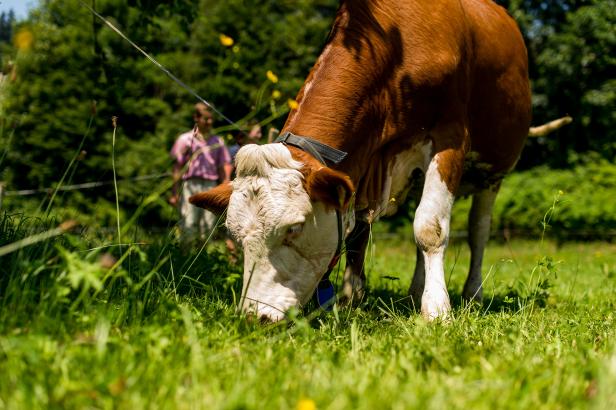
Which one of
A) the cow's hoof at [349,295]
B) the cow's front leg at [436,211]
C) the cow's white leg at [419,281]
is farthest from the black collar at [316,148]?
the cow's white leg at [419,281]

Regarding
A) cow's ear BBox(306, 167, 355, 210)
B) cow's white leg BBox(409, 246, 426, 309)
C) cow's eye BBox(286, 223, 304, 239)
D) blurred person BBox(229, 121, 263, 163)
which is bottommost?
cow's white leg BBox(409, 246, 426, 309)

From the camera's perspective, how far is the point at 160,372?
1958 millimetres

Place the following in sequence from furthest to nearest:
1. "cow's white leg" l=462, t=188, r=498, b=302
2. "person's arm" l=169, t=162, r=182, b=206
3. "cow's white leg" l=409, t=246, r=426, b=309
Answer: "cow's white leg" l=462, t=188, r=498, b=302, "cow's white leg" l=409, t=246, r=426, b=309, "person's arm" l=169, t=162, r=182, b=206

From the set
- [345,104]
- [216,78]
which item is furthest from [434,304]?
[216,78]

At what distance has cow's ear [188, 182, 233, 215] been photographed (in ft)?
12.5

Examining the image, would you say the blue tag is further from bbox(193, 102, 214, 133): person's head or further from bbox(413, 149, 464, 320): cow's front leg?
bbox(193, 102, 214, 133): person's head

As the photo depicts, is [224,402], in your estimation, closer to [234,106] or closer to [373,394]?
[373,394]

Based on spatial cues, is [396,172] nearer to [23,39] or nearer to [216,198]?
[216,198]

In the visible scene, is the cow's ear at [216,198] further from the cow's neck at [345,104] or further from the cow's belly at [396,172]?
the cow's belly at [396,172]

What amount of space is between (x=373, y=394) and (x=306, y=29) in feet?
66.0

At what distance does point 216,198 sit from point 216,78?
49.5 ft

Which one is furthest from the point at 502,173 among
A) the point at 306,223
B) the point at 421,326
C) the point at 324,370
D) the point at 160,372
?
the point at 160,372

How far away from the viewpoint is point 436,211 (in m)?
4.32

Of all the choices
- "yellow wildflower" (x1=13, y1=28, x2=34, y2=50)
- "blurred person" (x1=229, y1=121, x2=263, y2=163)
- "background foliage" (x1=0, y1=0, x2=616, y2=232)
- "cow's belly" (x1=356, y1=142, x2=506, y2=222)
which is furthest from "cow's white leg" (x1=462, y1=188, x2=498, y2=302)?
"background foliage" (x1=0, y1=0, x2=616, y2=232)
